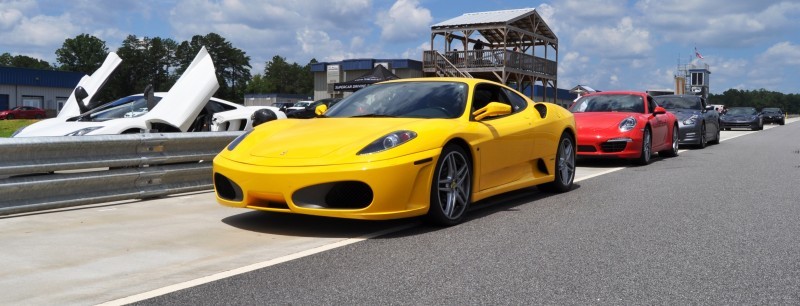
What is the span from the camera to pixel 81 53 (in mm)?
117688

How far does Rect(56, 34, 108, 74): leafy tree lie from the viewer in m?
117

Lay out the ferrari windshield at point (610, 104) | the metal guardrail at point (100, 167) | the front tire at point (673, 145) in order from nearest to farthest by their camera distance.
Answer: the metal guardrail at point (100, 167)
the ferrari windshield at point (610, 104)
the front tire at point (673, 145)

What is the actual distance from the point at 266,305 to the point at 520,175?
12.8 ft

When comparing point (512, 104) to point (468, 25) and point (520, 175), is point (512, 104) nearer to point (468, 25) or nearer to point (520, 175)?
point (520, 175)

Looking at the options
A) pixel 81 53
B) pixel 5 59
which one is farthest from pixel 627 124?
pixel 5 59

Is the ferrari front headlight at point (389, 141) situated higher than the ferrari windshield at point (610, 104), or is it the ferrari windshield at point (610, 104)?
the ferrari windshield at point (610, 104)

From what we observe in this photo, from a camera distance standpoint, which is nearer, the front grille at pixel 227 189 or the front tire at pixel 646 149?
the front grille at pixel 227 189

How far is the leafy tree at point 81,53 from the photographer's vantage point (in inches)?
4616

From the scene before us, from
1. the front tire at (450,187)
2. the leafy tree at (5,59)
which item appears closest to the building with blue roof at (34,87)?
the front tire at (450,187)

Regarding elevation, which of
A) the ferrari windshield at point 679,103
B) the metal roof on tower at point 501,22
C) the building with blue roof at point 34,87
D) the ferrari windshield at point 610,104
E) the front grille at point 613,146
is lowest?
the front grille at point 613,146

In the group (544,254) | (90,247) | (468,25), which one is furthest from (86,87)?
(468,25)

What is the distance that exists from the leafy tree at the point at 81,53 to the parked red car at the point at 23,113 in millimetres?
62599

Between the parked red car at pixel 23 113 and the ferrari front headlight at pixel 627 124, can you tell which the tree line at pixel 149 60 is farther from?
the ferrari front headlight at pixel 627 124

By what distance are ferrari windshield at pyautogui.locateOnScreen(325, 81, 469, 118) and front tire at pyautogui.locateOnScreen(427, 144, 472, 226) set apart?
1.46 ft
